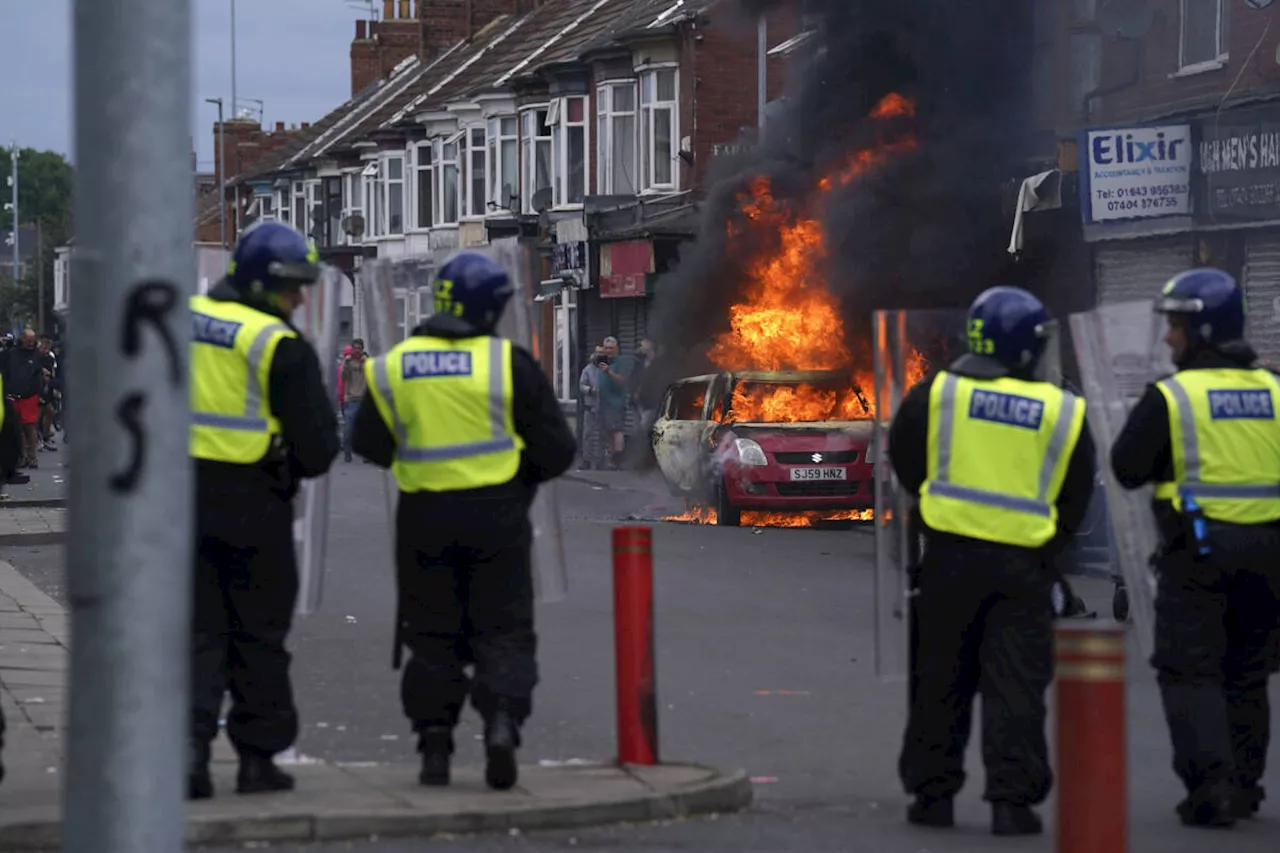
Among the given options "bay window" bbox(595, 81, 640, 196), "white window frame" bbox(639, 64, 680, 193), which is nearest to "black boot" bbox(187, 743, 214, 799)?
"white window frame" bbox(639, 64, 680, 193)

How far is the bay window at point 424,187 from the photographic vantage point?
55.7 m

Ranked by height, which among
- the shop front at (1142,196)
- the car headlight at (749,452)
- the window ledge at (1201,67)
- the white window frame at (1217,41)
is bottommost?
the car headlight at (749,452)

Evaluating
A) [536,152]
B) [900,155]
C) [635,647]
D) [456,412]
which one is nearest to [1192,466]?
[635,647]

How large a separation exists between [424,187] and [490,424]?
49.7 meters

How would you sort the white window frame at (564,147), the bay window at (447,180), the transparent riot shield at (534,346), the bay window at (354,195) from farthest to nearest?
the bay window at (354,195) < the bay window at (447,180) < the white window frame at (564,147) < the transparent riot shield at (534,346)

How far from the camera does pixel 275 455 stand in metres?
6.78

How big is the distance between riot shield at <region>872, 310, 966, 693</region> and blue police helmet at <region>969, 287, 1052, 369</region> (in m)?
0.41

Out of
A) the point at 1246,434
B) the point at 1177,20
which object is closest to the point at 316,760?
the point at 1246,434

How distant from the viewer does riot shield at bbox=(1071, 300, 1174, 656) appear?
746cm

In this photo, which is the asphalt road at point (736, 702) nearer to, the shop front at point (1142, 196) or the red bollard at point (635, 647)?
the red bollard at point (635, 647)

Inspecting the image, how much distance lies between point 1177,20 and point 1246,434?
662 inches

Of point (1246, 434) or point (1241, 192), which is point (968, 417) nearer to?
point (1246, 434)

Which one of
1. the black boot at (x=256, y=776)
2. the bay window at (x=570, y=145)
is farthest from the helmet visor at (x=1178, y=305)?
the bay window at (x=570, y=145)

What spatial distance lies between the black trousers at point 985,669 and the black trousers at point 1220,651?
0.50 meters
